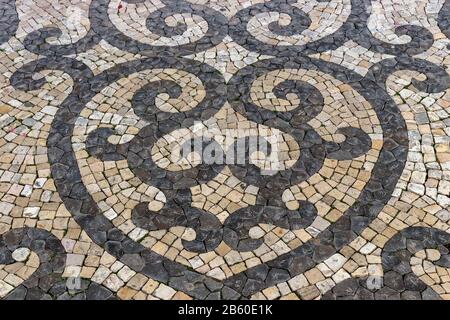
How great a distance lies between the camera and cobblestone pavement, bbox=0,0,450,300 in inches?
204

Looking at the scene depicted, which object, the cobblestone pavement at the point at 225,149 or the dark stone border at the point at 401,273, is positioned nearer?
the dark stone border at the point at 401,273

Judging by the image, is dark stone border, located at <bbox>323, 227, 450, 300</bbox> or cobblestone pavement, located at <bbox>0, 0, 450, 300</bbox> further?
cobblestone pavement, located at <bbox>0, 0, 450, 300</bbox>

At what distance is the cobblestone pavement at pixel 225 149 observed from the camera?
518cm

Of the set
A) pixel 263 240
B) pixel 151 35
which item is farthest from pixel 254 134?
pixel 151 35

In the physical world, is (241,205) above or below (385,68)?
below

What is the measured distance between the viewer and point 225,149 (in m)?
6.33

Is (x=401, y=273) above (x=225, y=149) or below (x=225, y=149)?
above

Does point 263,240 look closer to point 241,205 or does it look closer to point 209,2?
point 241,205

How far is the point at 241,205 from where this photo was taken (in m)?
5.74

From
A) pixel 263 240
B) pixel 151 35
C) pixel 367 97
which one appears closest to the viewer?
pixel 263 240

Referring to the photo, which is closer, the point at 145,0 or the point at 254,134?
the point at 254,134

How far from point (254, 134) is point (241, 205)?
1102 mm
